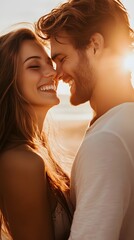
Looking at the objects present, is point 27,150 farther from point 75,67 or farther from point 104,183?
point 104,183

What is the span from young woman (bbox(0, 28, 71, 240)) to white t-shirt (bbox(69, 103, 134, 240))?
0.74m

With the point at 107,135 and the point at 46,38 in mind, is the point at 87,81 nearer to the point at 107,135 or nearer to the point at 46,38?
the point at 46,38

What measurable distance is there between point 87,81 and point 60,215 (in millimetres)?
971

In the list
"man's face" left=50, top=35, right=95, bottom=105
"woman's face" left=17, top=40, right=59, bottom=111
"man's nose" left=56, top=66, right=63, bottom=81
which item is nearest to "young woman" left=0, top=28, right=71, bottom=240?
"woman's face" left=17, top=40, right=59, bottom=111

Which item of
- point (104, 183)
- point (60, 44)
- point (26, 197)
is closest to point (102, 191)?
point (104, 183)

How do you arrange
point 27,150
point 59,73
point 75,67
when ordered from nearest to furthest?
point 27,150
point 75,67
point 59,73

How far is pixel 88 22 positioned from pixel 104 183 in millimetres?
1413

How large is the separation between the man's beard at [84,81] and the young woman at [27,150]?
39 centimetres

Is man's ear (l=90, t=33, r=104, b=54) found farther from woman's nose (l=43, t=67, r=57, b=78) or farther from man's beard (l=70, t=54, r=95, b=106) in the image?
woman's nose (l=43, t=67, r=57, b=78)

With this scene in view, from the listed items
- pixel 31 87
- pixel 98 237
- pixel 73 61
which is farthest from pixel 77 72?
pixel 98 237

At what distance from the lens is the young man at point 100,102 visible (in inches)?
59.8

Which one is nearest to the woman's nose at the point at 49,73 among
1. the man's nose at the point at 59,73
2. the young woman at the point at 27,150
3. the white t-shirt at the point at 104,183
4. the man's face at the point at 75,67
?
the young woman at the point at 27,150

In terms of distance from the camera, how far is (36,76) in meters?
2.92

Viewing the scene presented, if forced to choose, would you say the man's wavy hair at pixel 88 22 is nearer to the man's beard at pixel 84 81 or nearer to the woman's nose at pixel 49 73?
the man's beard at pixel 84 81
